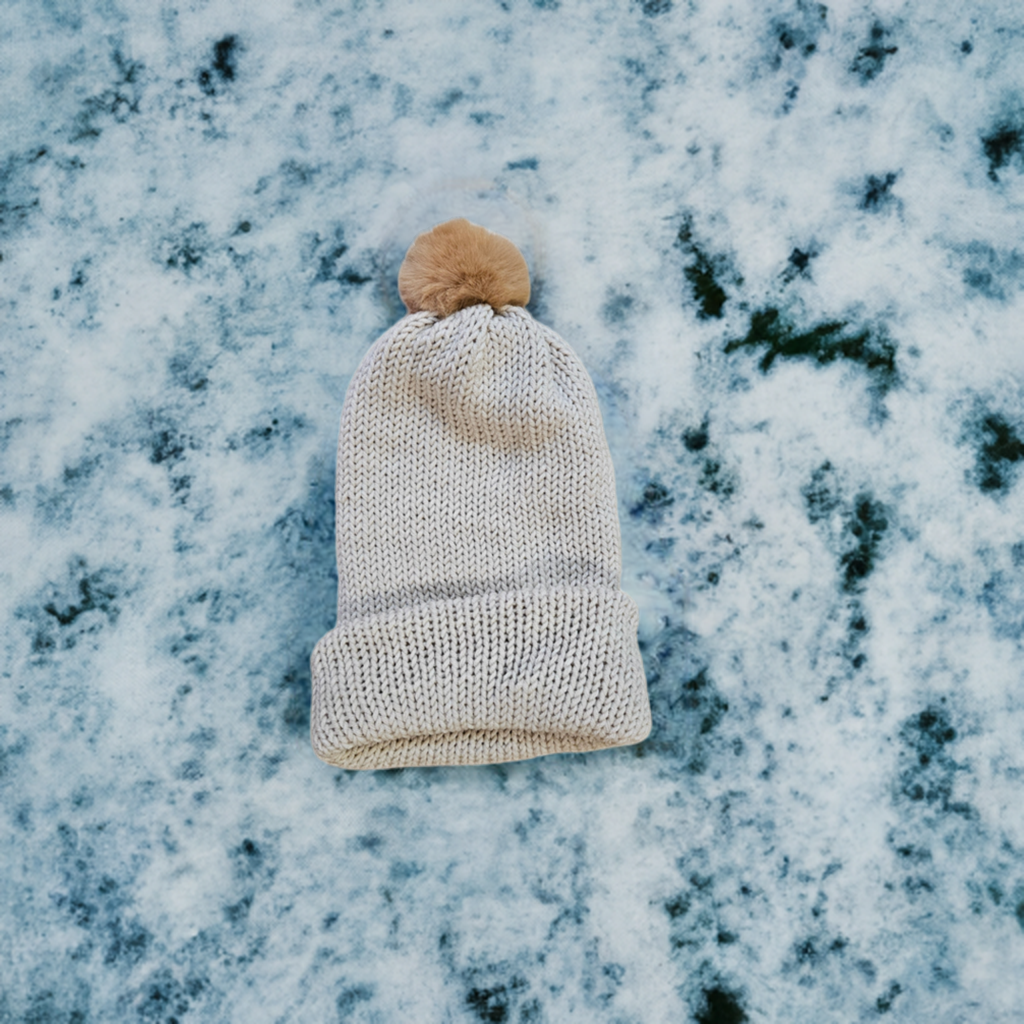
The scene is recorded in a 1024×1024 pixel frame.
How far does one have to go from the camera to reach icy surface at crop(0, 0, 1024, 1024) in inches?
31.9

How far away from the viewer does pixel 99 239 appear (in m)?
0.88

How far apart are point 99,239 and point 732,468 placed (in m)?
0.72

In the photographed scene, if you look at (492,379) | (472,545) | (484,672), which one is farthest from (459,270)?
(484,672)

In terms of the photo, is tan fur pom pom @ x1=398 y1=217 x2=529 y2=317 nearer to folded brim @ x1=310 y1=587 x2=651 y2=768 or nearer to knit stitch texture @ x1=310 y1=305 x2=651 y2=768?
knit stitch texture @ x1=310 y1=305 x2=651 y2=768

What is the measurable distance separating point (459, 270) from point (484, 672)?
0.38 meters

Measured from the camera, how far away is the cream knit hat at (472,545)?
0.76 m

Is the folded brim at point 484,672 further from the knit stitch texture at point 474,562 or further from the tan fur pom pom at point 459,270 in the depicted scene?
the tan fur pom pom at point 459,270

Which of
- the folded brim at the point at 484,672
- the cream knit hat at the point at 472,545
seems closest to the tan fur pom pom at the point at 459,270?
the cream knit hat at the point at 472,545

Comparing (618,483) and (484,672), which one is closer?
(484,672)

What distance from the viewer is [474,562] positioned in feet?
2.64

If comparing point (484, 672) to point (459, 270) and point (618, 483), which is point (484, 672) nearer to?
point (618, 483)

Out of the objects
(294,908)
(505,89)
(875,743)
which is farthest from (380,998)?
(505,89)

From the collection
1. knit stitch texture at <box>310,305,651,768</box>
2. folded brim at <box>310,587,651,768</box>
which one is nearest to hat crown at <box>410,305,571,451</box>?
knit stitch texture at <box>310,305,651,768</box>

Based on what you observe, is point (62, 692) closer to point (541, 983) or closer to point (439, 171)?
point (541, 983)
